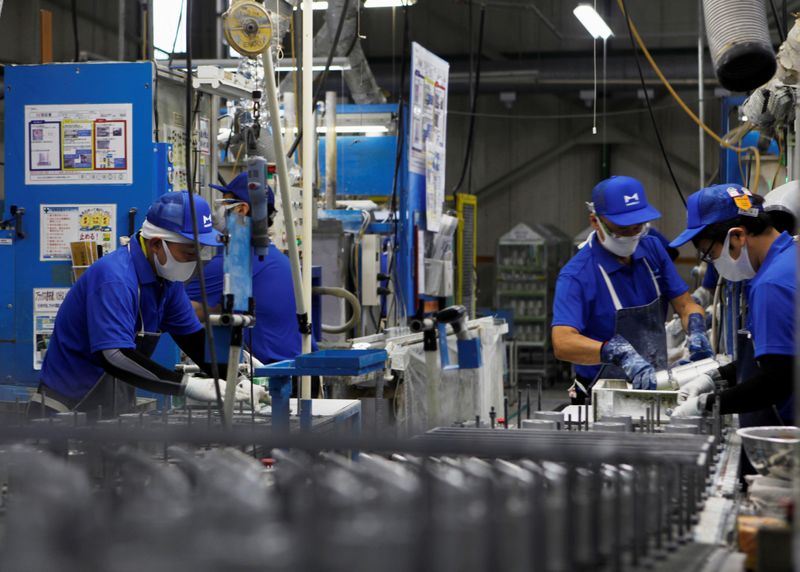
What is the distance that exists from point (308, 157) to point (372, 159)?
4147mm

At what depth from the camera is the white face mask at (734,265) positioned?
2.76 m

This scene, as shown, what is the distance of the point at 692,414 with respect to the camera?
A: 2.66 m

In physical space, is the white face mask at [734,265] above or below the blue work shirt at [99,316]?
above

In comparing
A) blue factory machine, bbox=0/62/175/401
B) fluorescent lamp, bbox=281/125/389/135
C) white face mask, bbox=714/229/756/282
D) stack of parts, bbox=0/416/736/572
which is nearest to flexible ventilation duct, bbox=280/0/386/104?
fluorescent lamp, bbox=281/125/389/135

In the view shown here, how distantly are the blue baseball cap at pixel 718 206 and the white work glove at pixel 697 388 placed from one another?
40 centimetres

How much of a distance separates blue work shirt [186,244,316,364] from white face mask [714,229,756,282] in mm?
1904

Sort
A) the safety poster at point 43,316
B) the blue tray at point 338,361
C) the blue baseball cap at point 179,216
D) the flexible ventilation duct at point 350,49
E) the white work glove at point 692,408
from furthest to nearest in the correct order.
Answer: the flexible ventilation duct at point 350,49, the safety poster at point 43,316, the blue baseball cap at point 179,216, the white work glove at point 692,408, the blue tray at point 338,361

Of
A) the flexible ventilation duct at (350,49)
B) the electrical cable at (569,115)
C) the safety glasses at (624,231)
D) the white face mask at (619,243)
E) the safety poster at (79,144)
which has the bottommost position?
the white face mask at (619,243)

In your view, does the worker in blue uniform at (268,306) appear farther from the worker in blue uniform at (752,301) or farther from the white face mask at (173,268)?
the worker in blue uniform at (752,301)

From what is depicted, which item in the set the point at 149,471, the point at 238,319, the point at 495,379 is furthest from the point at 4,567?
the point at 495,379

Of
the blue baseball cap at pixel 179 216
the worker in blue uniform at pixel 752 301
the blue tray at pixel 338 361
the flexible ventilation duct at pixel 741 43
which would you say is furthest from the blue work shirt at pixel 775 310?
the blue baseball cap at pixel 179 216

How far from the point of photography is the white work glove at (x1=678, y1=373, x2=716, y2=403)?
2.85m

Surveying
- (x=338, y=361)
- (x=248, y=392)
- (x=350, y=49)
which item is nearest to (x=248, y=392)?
(x=248, y=392)

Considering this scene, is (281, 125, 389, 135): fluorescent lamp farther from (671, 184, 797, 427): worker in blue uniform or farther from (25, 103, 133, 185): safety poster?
(671, 184, 797, 427): worker in blue uniform
